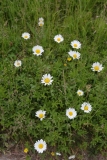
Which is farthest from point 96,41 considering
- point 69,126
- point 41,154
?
point 41,154

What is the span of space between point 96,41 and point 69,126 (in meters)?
0.99

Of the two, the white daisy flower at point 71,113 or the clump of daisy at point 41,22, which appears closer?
the white daisy flower at point 71,113

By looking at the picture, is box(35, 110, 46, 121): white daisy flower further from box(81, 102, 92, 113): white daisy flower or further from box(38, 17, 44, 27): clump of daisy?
box(38, 17, 44, 27): clump of daisy

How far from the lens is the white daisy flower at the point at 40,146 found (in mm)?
→ 2587

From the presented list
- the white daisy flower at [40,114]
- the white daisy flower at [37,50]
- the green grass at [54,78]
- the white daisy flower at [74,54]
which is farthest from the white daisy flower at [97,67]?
the white daisy flower at [40,114]

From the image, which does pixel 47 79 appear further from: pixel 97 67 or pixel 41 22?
pixel 41 22

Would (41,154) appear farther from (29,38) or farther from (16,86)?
(29,38)

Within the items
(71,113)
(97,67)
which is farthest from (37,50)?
(71,113)

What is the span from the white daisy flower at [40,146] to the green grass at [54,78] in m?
0.05

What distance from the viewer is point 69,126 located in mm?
2605

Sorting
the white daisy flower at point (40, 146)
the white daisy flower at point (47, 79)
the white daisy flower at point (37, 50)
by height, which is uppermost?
the white daisy flower at point (37, 50)

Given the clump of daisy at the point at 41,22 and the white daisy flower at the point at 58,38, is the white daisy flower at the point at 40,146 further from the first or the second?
the clump of daisy at the point at 41,22

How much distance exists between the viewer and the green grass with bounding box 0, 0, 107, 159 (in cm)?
265

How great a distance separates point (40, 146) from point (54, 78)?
58 cm
